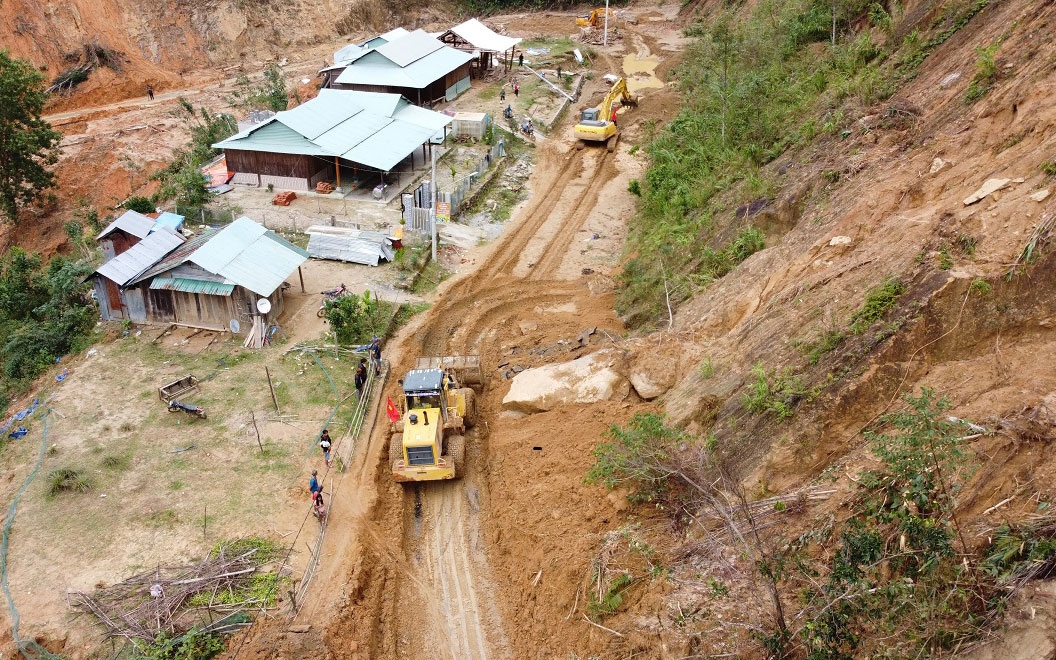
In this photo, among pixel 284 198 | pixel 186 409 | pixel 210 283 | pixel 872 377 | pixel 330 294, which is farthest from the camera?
pixel 284 198

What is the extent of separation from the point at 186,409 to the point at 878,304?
17144 mm

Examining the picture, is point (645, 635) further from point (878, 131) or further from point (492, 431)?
point (878, 131)

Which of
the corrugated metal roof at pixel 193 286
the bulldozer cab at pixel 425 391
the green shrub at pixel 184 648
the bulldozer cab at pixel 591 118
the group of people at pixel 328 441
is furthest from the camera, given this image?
the bulldozer cab at pixel 591 118

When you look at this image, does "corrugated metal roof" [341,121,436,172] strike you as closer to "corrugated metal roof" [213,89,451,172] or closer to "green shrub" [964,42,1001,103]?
"corrugated metal roof" [213,89,451,172]

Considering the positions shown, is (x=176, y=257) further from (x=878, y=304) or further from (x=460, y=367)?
(x=878, y=304)

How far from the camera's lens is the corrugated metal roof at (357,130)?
110ft

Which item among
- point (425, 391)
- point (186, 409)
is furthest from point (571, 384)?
point (186, 409)

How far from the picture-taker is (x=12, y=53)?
165ft

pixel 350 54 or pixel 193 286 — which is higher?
pixel 350 54

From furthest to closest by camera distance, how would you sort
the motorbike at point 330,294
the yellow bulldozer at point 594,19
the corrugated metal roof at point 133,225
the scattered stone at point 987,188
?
the yellow bulldozer at point 594,19
the corrugated metal roof at point 133,225
the motorbike at point 330,294
the scattered stone at point 987,188

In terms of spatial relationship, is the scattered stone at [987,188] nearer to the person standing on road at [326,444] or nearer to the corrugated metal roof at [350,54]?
the person standing on road at [326,444]

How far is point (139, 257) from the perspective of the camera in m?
24.9

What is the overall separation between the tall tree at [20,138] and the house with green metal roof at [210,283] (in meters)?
18.2

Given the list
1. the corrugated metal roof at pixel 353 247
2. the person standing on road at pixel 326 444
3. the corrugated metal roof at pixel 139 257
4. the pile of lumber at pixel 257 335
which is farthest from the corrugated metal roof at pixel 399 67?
the person standing on road at pixel 326 444
